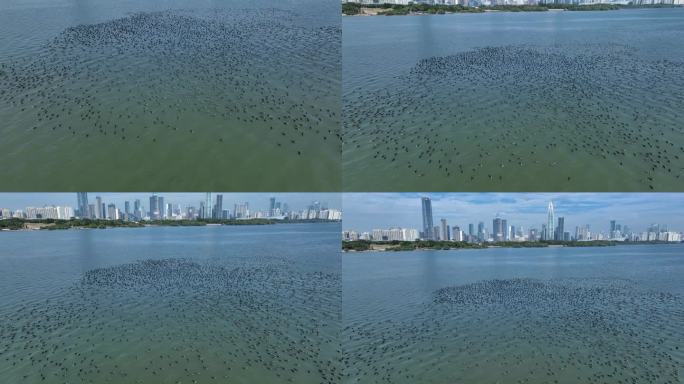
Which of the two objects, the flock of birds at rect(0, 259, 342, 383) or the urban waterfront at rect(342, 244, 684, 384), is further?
the urban waterfront at rect(342, 244, 684, 384)

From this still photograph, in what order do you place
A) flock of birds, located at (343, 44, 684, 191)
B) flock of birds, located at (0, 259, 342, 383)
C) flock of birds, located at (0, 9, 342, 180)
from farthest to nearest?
1. flock of birds, located at (0, 9, 342, 180)
2. flock of birds, located at (343, 44, 684, 191)
3. flock of birds, located at (0, 259, 342, 383)

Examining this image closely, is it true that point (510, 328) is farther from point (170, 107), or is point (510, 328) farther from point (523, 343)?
point (170, 107)

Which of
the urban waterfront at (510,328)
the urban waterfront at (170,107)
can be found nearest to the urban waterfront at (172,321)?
the urban waterfront at (510,328)

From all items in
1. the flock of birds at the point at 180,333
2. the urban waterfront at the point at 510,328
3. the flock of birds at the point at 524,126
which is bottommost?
the urban waterfront at the point at 510,328

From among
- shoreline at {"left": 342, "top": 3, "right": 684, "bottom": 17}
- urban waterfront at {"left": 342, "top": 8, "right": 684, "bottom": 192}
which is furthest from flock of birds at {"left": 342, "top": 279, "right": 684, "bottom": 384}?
shoreline at {"left": 342, "top": 3, "right": 684, "bottom": 17}

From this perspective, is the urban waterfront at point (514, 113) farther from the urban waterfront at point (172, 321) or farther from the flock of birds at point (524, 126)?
the urban waterfront at point (172, 321)

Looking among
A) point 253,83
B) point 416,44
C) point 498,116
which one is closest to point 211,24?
point 253,83

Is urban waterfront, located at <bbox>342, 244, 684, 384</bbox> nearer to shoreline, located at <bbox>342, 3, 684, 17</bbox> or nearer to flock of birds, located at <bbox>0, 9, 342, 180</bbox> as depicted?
flock of birds, located at <bbox>0, 9, 342, 180</bbox>
